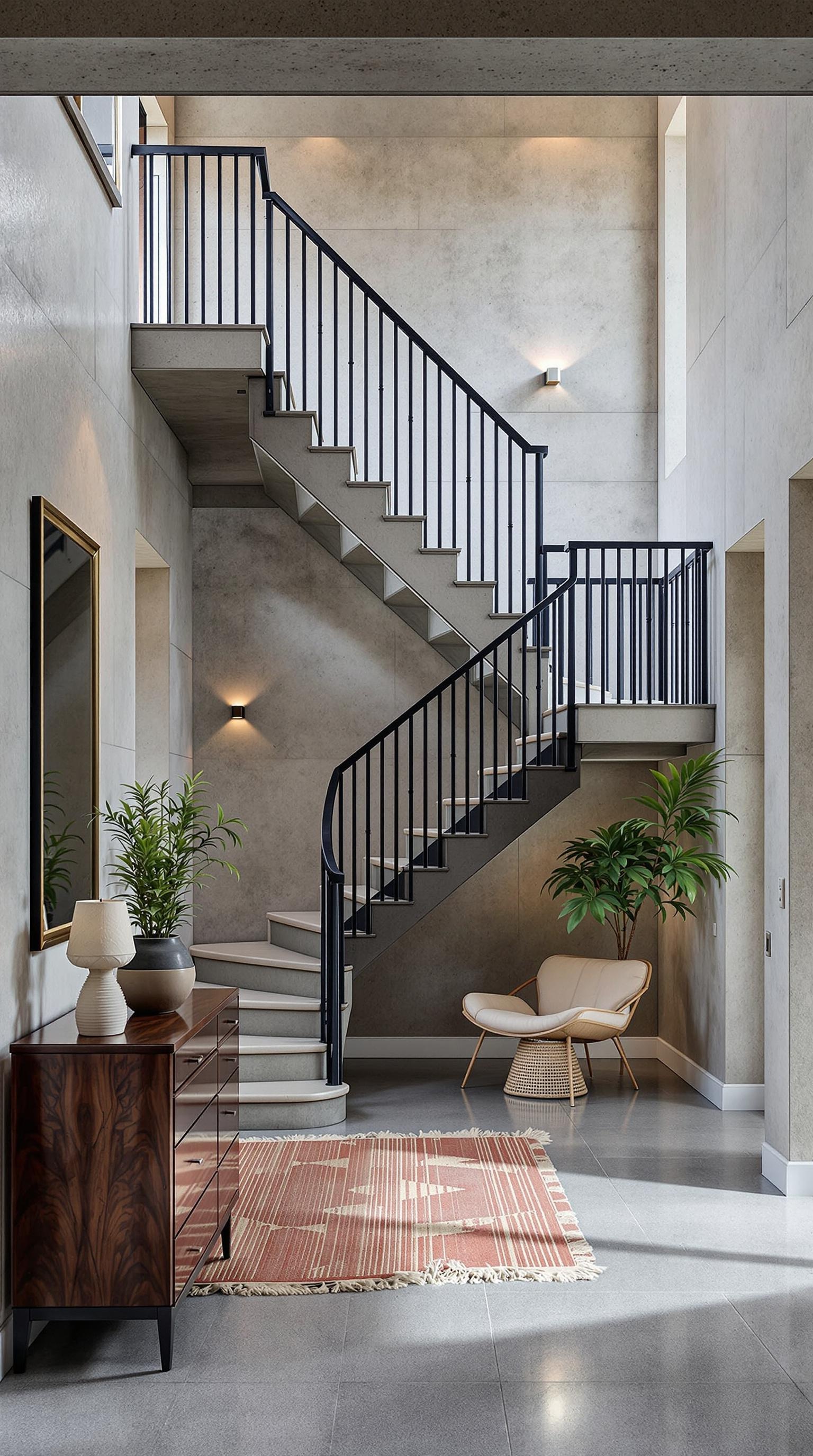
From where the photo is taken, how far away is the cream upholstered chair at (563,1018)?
6730 millimetres

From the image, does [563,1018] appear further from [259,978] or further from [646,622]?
[646,622]

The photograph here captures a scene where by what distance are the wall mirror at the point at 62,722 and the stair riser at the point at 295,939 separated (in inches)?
103

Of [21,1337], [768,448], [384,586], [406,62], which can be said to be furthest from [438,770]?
[406,62]

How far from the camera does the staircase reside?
6234 mm

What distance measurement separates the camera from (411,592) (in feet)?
24.2

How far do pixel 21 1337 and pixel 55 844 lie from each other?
4.77 ft

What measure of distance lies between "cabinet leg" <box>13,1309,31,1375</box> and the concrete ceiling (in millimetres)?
3031

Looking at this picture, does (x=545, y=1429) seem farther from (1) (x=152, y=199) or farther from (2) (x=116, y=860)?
(1) (x=152, y=199)

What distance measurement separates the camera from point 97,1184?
3271mm

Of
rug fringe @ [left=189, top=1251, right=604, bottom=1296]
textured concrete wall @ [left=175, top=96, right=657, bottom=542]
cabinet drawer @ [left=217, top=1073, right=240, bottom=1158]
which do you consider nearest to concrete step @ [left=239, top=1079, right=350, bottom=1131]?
cabinet drawer @ [left=217, top=1073, right=240, bottom=1158]

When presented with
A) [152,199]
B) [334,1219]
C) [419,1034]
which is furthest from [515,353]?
[334,1219]

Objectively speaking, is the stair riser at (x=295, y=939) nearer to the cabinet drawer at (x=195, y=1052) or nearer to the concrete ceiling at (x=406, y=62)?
the cabinet drawer at (x=195, y=1052)

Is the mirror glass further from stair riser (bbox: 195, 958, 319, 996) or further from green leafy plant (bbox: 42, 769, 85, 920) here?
stair riser (bbox: 195, 958, 319, 996)

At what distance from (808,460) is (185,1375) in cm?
392
